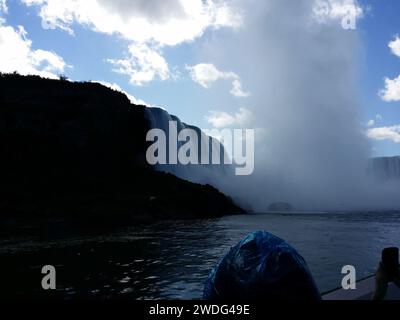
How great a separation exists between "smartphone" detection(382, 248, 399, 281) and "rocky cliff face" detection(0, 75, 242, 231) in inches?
1708

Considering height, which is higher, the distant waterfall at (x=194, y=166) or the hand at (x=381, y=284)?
the distant waterfall at (x=194, y=166)

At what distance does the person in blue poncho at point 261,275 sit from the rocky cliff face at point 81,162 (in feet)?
140

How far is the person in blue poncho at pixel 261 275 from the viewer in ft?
15.7

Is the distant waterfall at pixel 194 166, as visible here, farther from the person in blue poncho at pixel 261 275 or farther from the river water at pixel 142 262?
the person in blue poncho at pixel 261 275

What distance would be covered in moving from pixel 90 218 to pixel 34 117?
30261mm

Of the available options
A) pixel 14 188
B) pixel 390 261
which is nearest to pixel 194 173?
pixel 14 188

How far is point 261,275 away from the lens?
4.85 metres

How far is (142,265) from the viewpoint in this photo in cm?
1934

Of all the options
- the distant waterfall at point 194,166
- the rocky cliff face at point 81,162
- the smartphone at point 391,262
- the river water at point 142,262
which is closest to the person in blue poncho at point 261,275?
the smartphone at point 391,262

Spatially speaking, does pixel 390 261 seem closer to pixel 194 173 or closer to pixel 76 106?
pixel 76 106

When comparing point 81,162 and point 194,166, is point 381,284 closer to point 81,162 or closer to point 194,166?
point 81,162

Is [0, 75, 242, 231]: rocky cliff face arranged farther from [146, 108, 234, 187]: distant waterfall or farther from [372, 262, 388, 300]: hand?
[372, 262, 388, 300]: hand

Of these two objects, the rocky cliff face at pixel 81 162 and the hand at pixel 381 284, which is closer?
the hand at pixel 381 284

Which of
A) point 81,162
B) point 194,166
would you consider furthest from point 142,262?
point 194,166
